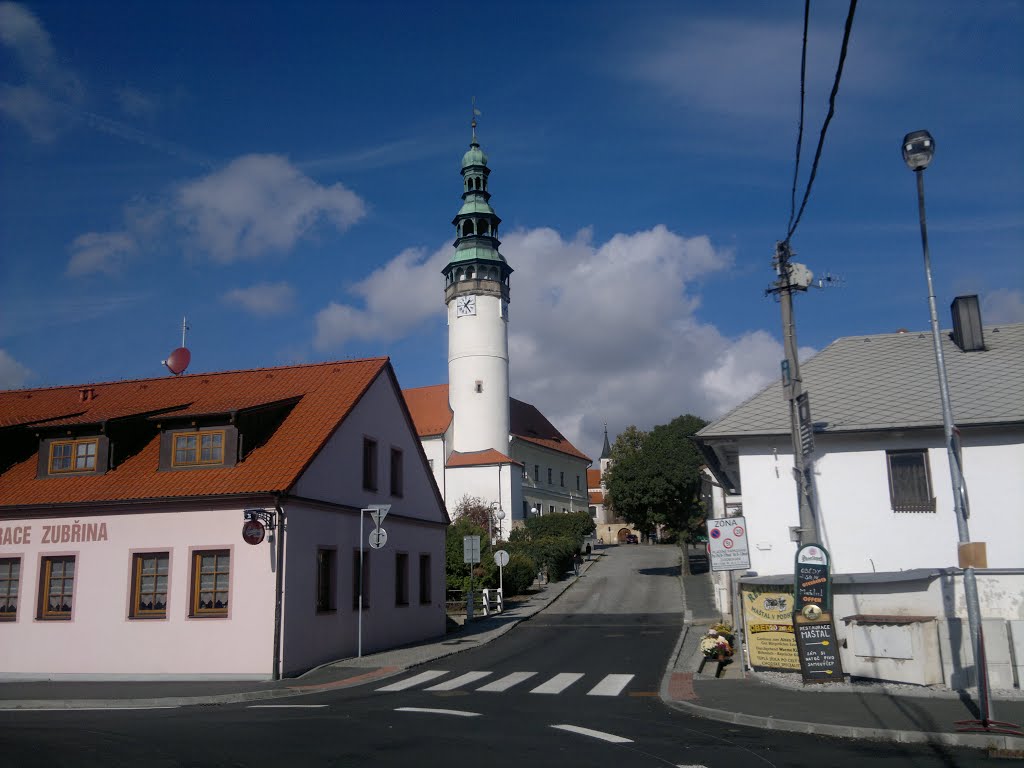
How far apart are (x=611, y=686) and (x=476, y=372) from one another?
53524mm

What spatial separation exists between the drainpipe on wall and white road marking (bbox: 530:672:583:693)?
5.85 m

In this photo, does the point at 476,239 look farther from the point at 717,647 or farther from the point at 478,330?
the point at 717,647

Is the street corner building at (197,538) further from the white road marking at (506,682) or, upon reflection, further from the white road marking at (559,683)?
the white road marking at (559,683)

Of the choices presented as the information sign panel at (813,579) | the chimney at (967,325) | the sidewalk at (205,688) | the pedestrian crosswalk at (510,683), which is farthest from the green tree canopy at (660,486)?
the information sign panel at (813,579)

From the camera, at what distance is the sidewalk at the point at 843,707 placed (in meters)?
10.8

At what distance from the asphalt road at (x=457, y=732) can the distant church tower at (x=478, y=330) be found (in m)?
49.7

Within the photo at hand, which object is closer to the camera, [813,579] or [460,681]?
[813,579]

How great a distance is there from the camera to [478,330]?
6925cm

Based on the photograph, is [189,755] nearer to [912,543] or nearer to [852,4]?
[852,4]

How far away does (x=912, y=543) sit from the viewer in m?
20.4

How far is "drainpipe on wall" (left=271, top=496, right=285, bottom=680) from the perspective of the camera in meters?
18.4

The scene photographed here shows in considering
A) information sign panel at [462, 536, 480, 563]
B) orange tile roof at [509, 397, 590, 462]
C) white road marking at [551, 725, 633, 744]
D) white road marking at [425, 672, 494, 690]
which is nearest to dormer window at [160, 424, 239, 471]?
white road marking at [425, 672, 494, 690]

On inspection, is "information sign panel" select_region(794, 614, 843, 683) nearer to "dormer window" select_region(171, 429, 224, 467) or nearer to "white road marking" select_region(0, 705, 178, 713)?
"white road marking" select_region(0, 705, 178, 713)

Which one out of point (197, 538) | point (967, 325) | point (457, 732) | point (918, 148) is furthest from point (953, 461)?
point (197, 538)
